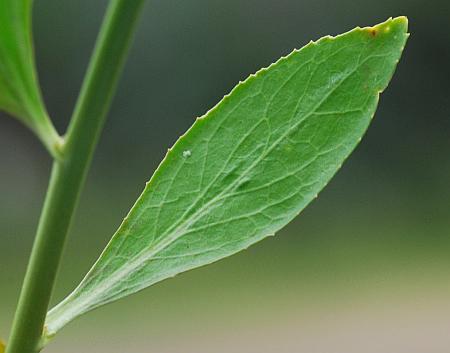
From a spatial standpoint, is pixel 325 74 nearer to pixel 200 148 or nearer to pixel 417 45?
pixel 200 148

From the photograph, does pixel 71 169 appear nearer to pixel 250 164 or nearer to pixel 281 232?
pixel 250 164

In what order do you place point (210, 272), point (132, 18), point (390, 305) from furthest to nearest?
point (210, 272) → point (390, 305) → point (132, 18)

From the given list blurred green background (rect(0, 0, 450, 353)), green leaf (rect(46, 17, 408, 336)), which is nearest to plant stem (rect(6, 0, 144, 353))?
green leaf (rect(46, 17, 408, 336))

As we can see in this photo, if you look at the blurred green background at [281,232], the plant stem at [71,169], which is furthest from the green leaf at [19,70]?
the blurred green background at [281,232]

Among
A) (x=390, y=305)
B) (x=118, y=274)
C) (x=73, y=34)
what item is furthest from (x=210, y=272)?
(x=118, y=274)

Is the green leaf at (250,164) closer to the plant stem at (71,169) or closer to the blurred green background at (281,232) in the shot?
the plant stem at (71,169)

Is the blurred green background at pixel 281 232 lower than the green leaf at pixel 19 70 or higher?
lower
